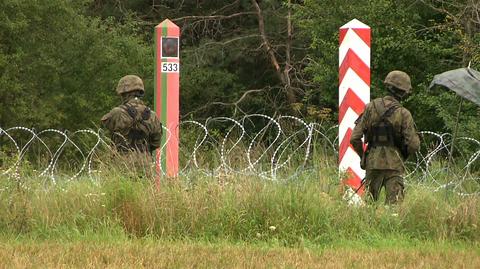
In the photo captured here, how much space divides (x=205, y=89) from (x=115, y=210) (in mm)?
30394

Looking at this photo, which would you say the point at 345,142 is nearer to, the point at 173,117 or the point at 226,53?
the point at 173,117

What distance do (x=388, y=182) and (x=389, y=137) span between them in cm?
51

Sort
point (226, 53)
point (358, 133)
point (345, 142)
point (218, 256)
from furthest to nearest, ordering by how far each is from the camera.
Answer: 1. point (226, 53)
2. point (345, 142)
3. point (358, 133)
4. point (218, 256)

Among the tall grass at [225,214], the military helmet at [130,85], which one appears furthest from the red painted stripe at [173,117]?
the tall grass at [225,214]

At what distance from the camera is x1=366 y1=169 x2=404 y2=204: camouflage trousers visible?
1104 centimetres

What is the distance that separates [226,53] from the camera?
136ft

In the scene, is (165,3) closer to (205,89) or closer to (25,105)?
(205,89)

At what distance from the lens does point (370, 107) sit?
11.0 metres

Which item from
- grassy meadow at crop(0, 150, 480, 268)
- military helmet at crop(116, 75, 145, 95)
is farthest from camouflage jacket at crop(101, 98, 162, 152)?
grassy meadow at crop(0, 150, 480, 268)

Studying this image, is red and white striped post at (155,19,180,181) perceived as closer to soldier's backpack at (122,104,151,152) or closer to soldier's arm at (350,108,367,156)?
soldier's backpack at (122,104,151,152)

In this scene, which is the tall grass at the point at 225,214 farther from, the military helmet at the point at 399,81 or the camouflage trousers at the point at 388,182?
the military helmet at the point at 399,81

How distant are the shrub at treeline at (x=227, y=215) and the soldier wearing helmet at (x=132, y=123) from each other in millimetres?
1106

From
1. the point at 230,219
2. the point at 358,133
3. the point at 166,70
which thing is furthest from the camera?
the point at 166,70

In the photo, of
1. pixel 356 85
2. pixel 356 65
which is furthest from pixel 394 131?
pixel 356 65
